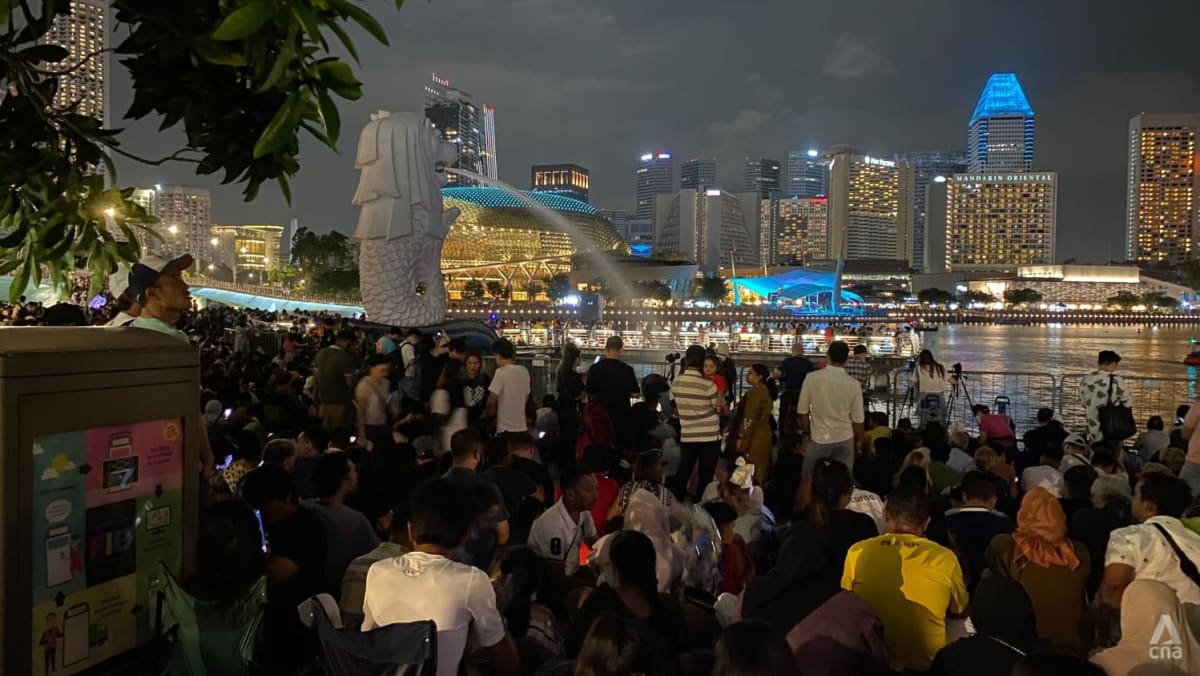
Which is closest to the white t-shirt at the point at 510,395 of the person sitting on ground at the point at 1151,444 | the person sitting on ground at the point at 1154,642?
the person sitting on ground at the point at 1154,642

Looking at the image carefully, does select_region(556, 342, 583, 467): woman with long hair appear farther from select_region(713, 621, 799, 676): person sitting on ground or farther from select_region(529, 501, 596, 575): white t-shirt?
select_region(713, 621, 799, 676): person sitting on ground

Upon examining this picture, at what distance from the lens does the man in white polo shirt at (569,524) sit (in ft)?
17.0

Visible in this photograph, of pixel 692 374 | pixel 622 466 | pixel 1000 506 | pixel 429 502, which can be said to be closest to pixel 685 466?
pixel 692 374

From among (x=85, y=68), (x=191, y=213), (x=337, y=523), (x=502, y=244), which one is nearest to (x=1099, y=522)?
(x=337, y=523)

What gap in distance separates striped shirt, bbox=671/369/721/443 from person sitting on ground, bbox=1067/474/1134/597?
143 inches

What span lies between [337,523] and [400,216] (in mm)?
20948

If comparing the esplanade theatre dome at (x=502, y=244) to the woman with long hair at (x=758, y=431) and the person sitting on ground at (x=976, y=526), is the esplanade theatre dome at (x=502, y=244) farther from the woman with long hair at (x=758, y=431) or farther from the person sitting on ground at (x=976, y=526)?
the person sitting on ground at (x=976, y=526)

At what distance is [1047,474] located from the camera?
24.7 feet

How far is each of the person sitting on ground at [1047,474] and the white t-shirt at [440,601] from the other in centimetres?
517

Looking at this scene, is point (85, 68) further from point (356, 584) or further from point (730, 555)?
point (730, 555)

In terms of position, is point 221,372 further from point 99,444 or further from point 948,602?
point 948,602

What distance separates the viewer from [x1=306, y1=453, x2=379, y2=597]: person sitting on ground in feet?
14.7

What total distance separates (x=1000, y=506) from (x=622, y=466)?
116 inches

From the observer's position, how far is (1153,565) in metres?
4.13
